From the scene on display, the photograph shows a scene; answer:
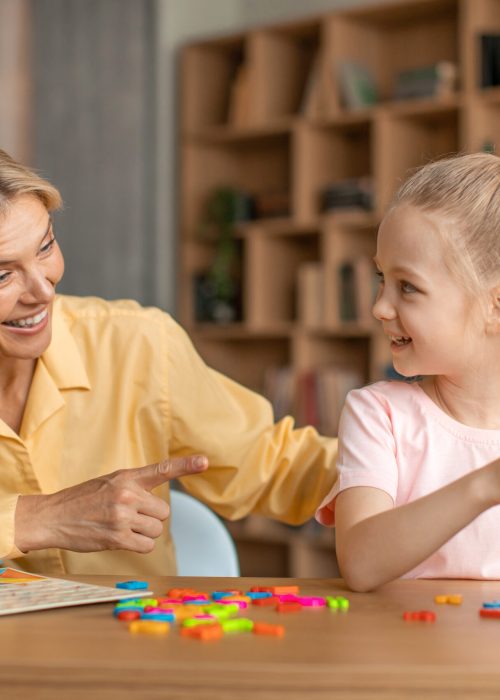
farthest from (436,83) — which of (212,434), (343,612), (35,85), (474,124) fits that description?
(343,612)

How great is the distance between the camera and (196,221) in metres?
5.07

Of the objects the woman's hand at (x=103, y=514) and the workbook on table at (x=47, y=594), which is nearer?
the workbook on table at (x=47, y=594)

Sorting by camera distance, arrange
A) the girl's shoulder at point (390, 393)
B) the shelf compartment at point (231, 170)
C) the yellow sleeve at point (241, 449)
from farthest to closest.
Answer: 1. the shelf compartment at point (231, 170)
2. the yellow sleeve at point (241, 449)
3. the girl's shoulder at point (390, 393)

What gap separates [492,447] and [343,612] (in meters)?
0.40

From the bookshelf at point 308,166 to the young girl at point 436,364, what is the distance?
2965 mm

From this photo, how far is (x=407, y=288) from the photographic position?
131 cm

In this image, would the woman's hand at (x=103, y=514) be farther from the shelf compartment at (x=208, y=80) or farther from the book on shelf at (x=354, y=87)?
the shelf compartment at (x=208, y=80)

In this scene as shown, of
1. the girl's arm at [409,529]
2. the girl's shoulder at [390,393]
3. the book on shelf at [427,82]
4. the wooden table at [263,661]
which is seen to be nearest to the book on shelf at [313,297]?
the book on shelf at [427,82]

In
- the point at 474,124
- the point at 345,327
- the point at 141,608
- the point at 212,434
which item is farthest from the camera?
the point at 345,327

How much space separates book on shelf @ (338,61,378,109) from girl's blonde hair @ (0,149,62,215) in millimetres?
3047

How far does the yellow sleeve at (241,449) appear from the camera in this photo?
1727 millimetres

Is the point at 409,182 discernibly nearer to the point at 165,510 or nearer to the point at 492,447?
the point at 492,447

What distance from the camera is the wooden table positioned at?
81cm

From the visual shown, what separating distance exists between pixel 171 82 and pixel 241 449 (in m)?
3.69
